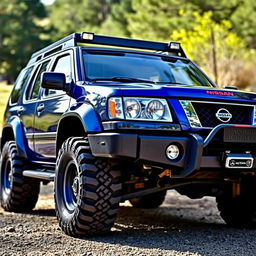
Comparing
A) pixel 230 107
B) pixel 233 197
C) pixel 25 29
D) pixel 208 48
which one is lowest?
pixel 233 197

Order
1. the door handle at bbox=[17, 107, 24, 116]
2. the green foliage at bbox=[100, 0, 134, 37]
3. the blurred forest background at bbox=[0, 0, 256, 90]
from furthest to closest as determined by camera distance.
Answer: the green foliage at bbox=[100, 0, 134, 37], the blurred forest background at bbox=[0, 0, 256, 90], the door handle at bbox=[17, 107, 24, 116]

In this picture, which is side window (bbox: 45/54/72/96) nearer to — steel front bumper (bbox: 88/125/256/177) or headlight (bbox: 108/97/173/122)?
headlight (bbox: 108/97/173/122)

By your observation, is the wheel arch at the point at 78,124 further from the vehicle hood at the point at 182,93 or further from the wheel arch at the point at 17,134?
the wheel arch at the point at 17,134

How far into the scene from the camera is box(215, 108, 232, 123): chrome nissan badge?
195 inches

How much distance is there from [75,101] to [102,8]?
2186 inches

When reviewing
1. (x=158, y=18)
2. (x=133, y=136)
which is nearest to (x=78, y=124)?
(x=133, y=136)

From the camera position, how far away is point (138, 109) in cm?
469

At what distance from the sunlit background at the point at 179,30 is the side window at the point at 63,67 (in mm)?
12734

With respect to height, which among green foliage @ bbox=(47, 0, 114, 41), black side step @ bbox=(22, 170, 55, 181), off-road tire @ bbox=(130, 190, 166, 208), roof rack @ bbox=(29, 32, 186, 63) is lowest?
off-road tire @ bbox=(130, 190, 166, 208)

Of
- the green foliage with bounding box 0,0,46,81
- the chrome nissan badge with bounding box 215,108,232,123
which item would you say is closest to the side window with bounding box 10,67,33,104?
the chrome nissan badge with bounding box 215,108,232,123

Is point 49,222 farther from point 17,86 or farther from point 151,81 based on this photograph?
point 17,86

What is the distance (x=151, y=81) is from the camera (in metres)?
5.92

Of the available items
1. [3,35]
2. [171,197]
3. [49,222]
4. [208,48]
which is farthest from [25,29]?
[49,222]

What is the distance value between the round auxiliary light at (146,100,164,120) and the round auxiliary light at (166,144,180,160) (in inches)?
10.9
